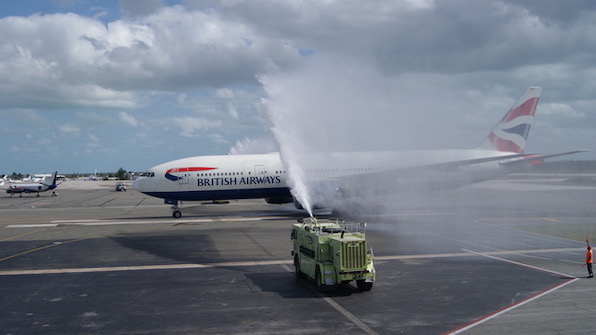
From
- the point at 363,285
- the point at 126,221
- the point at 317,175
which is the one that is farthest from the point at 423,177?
the point at 363,285

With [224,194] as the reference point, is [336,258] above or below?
below

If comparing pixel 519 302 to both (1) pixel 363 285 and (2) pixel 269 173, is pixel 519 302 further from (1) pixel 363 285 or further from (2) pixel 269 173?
(2) pixel 269 173

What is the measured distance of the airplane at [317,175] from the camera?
42781 mm

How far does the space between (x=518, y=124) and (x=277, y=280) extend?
3829 centimetres

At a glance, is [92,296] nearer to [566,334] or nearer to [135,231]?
[566,334]

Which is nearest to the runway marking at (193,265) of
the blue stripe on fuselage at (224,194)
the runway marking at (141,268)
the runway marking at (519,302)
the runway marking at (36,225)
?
the runway marking at (141,268)

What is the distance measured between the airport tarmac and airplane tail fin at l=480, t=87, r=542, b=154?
431 inches

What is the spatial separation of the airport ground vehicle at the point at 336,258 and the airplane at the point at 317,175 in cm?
2327

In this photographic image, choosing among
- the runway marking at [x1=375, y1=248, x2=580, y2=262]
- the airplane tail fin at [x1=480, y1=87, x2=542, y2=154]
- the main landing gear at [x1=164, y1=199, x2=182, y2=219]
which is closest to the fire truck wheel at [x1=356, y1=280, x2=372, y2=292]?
the runway marking at [x1=375, y1=248, x2=580, y2=262]

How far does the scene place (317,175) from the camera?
43.9 meters

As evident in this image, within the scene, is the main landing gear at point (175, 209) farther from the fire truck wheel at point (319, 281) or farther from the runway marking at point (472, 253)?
the fire truck wheel at point (319, 281)

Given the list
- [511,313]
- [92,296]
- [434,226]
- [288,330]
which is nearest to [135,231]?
[92,296]

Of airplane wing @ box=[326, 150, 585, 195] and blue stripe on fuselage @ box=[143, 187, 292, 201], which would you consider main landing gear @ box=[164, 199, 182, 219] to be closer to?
blue stripe on fuselage @ box=[143, 187, 292, 201]

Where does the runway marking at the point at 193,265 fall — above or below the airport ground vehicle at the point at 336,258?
below
